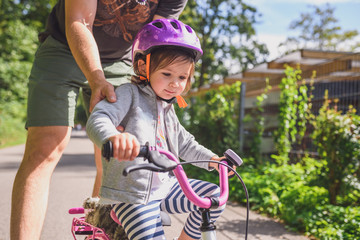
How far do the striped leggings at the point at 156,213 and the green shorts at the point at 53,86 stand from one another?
73cm

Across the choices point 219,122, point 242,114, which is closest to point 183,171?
point 219,122

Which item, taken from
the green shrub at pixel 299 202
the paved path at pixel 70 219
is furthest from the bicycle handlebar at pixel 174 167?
the green shrub at pixel 299 202

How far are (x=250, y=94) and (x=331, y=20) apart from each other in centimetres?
3103

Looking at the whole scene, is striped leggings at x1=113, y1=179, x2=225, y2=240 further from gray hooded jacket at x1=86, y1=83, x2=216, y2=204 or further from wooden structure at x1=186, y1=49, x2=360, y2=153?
wooden structure at x1=186, y1=49, x2=360, y2=153

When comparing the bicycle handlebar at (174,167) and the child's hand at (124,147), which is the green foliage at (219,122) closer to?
the bicycle handlebar at (174,167)

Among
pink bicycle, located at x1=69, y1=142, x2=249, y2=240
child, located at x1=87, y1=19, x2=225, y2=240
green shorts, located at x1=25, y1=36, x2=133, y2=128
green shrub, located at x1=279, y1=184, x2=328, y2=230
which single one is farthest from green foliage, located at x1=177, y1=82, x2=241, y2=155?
pink bicycle, located at x1=69, y1=142, x2=249, y2=240

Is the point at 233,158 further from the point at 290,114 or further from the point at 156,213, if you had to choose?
the point at 290,114

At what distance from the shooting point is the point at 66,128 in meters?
2.38

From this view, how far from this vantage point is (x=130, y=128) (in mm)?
1985

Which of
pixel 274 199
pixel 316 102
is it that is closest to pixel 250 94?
pixel 316 102

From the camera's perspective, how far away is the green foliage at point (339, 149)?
4375 millimetres

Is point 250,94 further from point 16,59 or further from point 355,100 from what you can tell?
point 16,59

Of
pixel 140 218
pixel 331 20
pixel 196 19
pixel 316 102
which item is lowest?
pixel 140 218

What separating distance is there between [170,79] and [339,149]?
10.1 feet
